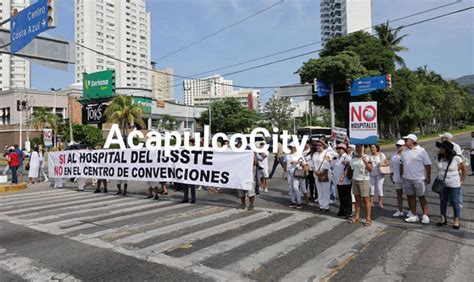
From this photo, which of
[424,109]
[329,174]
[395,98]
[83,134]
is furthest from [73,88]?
[329,174]

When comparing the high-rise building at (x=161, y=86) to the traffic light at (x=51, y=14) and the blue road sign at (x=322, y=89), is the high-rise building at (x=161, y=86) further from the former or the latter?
the traffic light at (x=51, y=14)

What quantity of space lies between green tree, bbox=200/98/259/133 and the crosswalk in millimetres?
60793

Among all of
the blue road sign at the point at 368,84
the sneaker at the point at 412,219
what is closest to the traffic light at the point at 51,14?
the sneaker at the point at 412,219

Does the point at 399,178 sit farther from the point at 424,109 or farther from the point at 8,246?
the point at 424,109

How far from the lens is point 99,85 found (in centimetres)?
3578

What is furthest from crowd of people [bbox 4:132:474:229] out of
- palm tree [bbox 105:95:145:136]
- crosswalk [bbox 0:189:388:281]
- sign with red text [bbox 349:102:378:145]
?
palm tree [bbox 105:95:145:136]

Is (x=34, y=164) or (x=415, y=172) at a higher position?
(x=415, y=172)

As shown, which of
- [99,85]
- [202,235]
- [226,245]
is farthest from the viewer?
[99,85]

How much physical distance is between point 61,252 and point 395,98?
138 ft

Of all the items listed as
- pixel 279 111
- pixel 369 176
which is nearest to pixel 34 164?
pixel 369 176

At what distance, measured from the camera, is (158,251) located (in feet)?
21.3

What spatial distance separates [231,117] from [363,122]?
2391 inches

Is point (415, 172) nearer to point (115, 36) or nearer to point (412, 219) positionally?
point (412, 219)

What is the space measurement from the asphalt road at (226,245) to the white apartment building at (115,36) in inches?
4206
